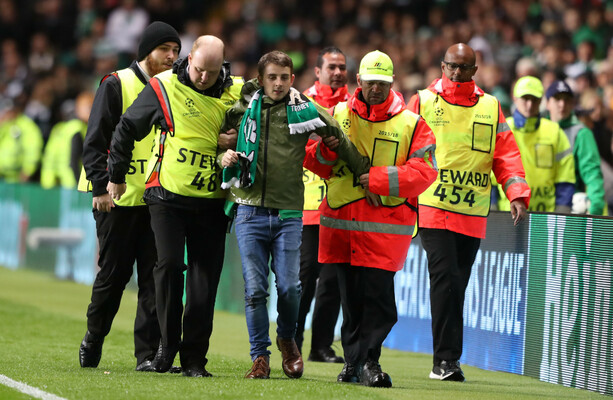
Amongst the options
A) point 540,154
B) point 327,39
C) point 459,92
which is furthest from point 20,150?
point 459,92

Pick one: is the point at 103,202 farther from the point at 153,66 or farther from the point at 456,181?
the point at 456,181

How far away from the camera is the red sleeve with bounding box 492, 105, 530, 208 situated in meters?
8.77

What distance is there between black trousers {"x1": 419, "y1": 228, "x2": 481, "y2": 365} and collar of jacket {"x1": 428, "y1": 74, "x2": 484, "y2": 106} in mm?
1008

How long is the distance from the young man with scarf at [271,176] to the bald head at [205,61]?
0.82 ft

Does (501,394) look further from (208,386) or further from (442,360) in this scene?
(208,386)

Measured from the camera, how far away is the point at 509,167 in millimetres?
8922

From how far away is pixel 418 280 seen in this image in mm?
11203

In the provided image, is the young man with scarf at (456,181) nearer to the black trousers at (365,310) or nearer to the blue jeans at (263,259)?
the black trousers at (365,310)

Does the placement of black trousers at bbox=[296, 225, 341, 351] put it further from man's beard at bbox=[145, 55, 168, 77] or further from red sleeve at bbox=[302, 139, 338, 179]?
man's beard at bbox=[145, 55, 168, 77]

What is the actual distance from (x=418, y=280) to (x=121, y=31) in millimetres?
14637

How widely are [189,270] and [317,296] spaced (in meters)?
2.14

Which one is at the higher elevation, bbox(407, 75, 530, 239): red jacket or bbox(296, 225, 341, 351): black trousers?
bbox(407, 75, 530, 239): red jacket

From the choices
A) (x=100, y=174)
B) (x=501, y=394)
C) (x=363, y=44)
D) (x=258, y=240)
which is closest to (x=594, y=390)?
(x=501, y=394)

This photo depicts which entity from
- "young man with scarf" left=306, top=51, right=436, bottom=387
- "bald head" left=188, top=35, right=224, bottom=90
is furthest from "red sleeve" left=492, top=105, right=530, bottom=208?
"bald head" left=188, top=35, right=224, bottom=90
